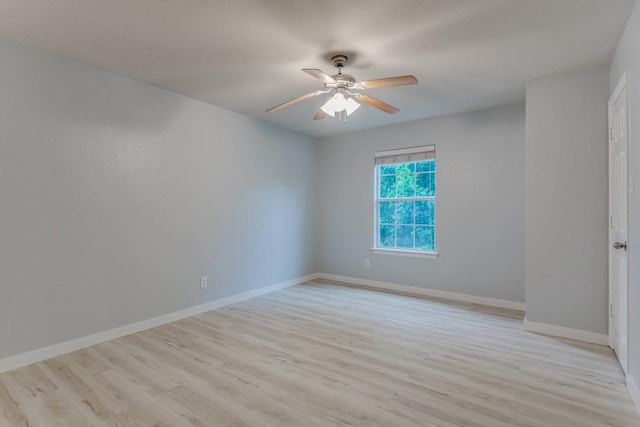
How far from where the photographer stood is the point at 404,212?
5.00m

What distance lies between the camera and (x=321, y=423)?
1.87m

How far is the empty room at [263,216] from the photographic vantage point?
2.12m

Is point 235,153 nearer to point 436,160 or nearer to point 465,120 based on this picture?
point 436,160

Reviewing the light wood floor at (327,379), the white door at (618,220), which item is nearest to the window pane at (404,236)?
the light wood floor at (327,379)

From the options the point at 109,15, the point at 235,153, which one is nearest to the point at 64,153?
the point at 109,15

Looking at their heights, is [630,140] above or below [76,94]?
below

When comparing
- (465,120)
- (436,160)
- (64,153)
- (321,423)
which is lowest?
(321,423)

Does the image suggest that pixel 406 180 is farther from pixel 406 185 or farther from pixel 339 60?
pixel 339 60

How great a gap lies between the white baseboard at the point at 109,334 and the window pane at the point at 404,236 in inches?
82.2

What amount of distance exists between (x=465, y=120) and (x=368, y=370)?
336 cm

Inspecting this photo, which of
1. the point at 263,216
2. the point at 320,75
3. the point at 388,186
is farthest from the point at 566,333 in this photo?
the point at 263,216

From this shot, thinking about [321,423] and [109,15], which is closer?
[321,423]

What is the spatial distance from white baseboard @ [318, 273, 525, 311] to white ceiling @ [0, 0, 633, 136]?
2.44m

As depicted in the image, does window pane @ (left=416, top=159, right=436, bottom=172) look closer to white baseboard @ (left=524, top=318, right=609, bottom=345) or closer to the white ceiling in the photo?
the white ceiling
